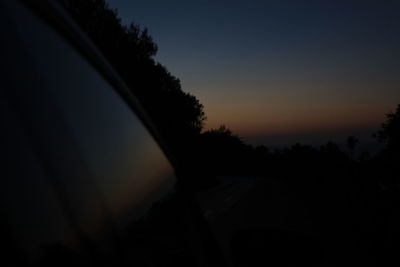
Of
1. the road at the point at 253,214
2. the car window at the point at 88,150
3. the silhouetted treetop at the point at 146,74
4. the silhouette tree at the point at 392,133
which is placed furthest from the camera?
the silhouette tree at the point at 392,133

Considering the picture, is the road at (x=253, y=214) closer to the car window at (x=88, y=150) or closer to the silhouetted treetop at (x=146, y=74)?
the silhouetted treetop at (x=146, y=74)

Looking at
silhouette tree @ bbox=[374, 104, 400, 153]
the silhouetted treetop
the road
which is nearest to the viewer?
the road

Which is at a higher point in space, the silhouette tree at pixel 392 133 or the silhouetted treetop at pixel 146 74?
the silhouetted treetop at pixel 146 74

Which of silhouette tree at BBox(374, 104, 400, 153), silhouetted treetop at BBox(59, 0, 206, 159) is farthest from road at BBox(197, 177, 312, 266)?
silhouette tree at BBox(374, 104, 400, 153)

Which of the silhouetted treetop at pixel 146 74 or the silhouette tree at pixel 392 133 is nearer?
the silhouetted treetop at pixel 146 74

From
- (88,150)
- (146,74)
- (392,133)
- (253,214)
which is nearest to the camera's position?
(88,150)

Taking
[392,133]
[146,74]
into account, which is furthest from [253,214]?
[392,133]

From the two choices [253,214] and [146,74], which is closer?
[253,214]

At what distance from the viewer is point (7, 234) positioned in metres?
0.65

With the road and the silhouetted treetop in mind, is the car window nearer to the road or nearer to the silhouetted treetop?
the road

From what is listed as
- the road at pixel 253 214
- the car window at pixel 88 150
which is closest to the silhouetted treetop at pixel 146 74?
the road at pixel 253 214

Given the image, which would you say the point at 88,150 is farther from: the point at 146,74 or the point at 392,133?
the point at 392,133

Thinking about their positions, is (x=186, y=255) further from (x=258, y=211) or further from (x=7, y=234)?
(x=258, y=211)

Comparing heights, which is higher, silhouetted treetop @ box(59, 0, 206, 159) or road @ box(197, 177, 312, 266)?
silhouetted treetop @ box(59, 0, 206, 159)
